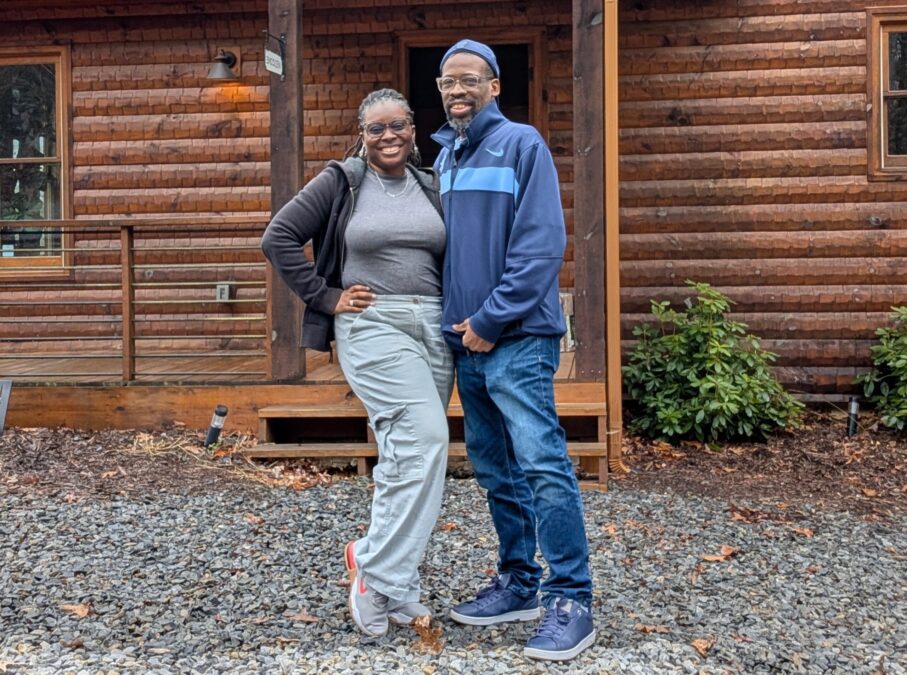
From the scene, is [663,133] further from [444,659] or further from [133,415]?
[444,659]

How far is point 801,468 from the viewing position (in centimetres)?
646

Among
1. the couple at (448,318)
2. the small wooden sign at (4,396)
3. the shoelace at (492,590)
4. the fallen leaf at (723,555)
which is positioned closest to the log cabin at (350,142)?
the small wooden sign at (4,396)

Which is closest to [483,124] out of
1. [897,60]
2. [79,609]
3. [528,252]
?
[528,252]

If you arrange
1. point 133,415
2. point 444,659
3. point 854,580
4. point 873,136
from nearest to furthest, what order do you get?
point 444,659 → point 854,580 → point 133,415 → point 873,136

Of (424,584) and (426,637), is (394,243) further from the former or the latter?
(424,584)

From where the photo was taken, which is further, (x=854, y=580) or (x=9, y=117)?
(x=9, y=117)

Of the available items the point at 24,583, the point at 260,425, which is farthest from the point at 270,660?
the point at 260,425

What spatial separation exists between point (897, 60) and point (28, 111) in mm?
7078

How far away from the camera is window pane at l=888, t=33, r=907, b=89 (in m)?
7.57

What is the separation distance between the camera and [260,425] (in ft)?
19.2

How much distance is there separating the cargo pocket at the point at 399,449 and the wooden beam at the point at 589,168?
2.83 meters

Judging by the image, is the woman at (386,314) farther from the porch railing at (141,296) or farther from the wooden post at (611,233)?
the porch railing at (141,296)

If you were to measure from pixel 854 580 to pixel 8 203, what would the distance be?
7318mm

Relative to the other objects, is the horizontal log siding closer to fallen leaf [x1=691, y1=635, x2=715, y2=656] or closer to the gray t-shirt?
fallen leaf [x1=691, y1=635, x2=715, y2=656]
